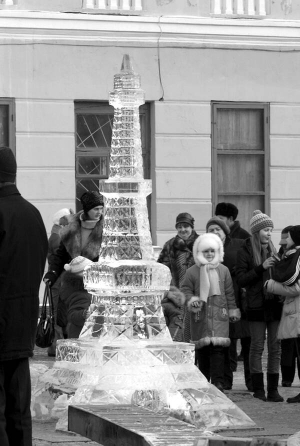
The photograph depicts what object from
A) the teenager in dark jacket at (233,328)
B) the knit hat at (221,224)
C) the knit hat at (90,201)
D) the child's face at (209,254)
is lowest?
the teenager in dark jacket at (233,328)

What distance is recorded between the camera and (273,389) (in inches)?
500

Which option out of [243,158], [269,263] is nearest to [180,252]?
[269,263]

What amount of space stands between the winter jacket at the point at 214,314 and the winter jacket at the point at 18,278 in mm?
5007

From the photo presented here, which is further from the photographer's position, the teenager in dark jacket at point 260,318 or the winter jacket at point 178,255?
the winter jacket at point 178,255

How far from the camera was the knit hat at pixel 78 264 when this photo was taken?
12094 millimetres

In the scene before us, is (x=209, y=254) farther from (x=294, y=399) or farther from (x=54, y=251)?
(x=54, y=251)

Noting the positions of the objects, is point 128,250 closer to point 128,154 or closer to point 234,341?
point 128,154

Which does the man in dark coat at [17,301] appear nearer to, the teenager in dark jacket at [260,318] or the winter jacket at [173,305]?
the teenager in dark jacket at [260,318]

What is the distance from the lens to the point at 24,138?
63.0ft

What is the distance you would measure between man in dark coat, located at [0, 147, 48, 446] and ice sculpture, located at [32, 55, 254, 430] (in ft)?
8.11

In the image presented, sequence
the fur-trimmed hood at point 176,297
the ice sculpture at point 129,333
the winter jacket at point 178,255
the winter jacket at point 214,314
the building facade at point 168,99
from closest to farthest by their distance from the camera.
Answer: the ice sculpture at point 129,333, the winter jacket at point 214,314, the fur-trimmed hood at point 176,297, the winter jacket at point 178,255, the building facade at point 168,99

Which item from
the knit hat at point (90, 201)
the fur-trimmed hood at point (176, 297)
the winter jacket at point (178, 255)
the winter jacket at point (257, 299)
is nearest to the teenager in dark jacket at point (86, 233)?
the knit hat at point (90, 201)

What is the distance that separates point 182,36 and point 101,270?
9.25 meters

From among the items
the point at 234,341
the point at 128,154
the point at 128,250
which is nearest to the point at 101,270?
the point at 128,250
